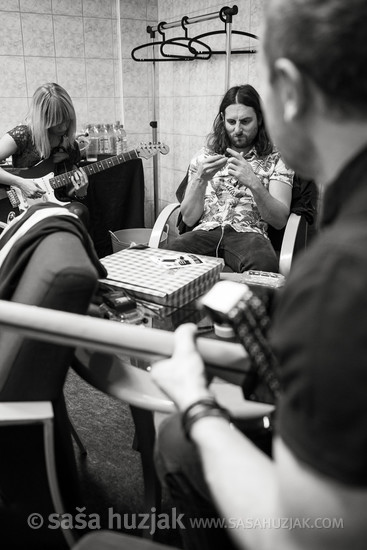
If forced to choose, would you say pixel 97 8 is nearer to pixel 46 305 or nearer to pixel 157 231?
pixel 157 231

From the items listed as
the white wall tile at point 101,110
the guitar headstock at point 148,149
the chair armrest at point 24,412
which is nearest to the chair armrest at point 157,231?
the guitar headstock at point 148,149

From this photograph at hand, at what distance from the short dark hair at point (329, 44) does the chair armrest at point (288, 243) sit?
1.74 meters

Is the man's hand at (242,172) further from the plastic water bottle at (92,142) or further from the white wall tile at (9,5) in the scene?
the white wall tile at (9,5)

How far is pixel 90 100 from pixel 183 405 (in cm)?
365

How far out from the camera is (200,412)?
66 cm

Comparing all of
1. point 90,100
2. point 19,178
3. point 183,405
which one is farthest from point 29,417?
point 90,100

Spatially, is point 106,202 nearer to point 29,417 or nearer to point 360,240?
point 29,417

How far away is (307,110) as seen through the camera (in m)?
0.55

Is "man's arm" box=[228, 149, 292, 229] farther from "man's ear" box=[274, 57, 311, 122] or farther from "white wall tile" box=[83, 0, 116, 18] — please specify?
"white wall tile" box=[83, 0, 116, 18]

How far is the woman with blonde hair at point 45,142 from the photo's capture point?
9.51ft

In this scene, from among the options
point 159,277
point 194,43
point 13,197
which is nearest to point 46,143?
point 13,197

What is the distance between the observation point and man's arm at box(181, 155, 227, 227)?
2322 mm

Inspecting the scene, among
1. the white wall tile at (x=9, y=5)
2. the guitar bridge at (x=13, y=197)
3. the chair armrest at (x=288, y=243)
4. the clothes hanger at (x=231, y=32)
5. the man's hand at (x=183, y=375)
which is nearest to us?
the man's hand at (x=183, y=375)

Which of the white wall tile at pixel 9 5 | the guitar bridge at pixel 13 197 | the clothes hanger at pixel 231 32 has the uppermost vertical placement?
the white wall tile at pixel 9 5
